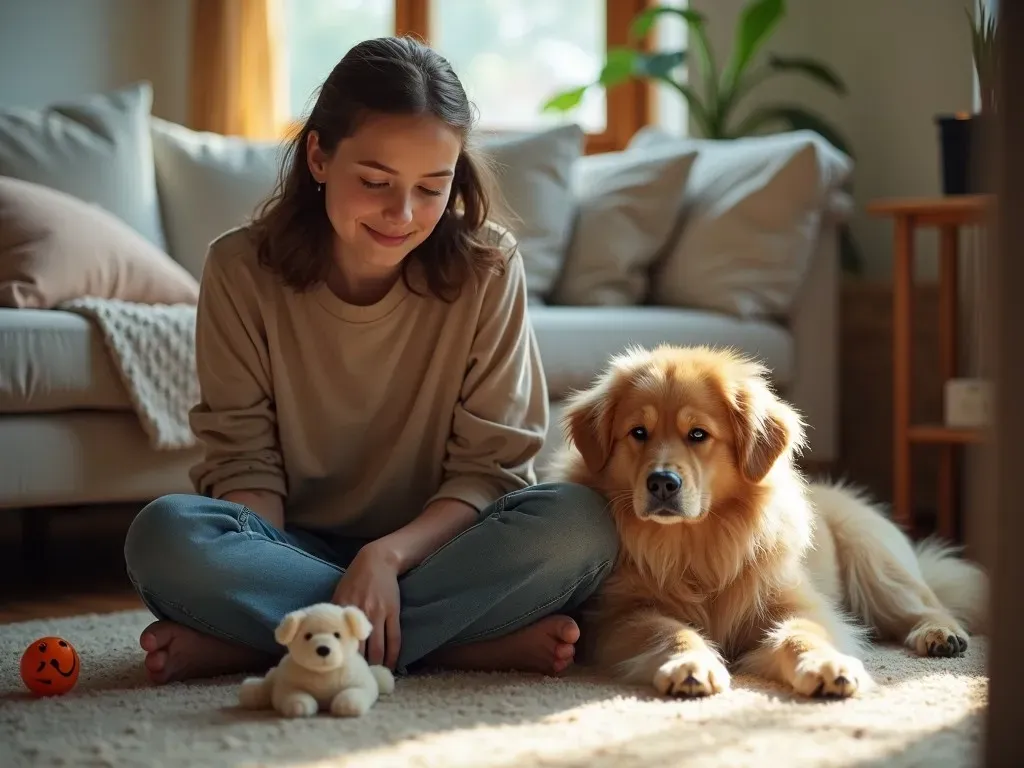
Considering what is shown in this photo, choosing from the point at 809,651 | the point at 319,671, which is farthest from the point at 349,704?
the point at 809,651

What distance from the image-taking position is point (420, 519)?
1855 mm

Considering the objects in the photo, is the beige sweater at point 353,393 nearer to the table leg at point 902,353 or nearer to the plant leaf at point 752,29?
the table leg at point 902,353

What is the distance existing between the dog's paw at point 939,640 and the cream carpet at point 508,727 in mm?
161

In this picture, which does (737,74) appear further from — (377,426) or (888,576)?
(377,426)

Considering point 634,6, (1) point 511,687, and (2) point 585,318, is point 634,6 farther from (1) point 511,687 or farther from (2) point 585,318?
(1) point 511,687

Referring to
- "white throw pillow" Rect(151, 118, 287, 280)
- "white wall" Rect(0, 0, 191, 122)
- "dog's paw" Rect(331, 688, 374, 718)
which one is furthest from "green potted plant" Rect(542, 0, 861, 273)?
"dog's paw" Rect(331, 688, 374, 718)

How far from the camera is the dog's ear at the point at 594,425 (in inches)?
76.4

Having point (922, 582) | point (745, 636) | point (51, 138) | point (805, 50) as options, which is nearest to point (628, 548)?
point (745, 636)

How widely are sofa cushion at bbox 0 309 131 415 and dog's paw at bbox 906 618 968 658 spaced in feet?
5.38

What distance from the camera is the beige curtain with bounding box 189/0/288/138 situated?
14.6ft

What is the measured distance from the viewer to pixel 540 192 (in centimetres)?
345

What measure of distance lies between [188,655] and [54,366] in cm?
99

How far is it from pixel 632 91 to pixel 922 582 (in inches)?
117

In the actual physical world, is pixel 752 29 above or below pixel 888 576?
above
